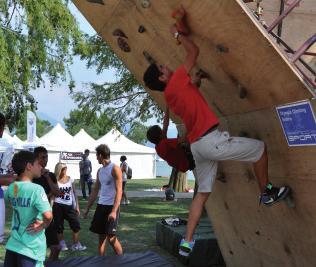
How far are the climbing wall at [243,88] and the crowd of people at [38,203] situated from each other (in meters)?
Answer: 1.47

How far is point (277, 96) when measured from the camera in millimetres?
3920

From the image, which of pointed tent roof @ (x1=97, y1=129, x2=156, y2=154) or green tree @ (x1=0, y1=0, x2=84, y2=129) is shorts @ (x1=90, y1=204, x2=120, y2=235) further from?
pointed tent roof @ (x1=97, y1=129, x2=156, y2=154)

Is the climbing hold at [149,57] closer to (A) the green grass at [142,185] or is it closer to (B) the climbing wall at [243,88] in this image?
(B) the climbing wall at [243,88]

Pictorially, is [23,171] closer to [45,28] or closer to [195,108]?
[195,108]

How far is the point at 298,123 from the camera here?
393 cm

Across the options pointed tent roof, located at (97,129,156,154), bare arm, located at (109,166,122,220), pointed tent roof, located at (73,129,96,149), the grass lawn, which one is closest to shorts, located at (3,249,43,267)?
bare arm, located at (109,166,122,220)

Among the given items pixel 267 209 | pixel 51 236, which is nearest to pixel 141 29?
pixel 267 209

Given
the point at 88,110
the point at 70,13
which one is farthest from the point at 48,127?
the point at 70,13

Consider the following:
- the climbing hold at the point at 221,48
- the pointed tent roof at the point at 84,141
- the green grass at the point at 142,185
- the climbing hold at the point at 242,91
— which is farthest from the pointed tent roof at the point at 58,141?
the climbing hold at the point at 221,48

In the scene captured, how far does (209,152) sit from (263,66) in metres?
0.99

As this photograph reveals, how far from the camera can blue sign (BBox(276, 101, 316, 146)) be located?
12.3 feet

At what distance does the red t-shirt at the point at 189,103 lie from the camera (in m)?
4.20

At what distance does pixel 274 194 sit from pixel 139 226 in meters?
7.60

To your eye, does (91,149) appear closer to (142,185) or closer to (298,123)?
(142,185)
